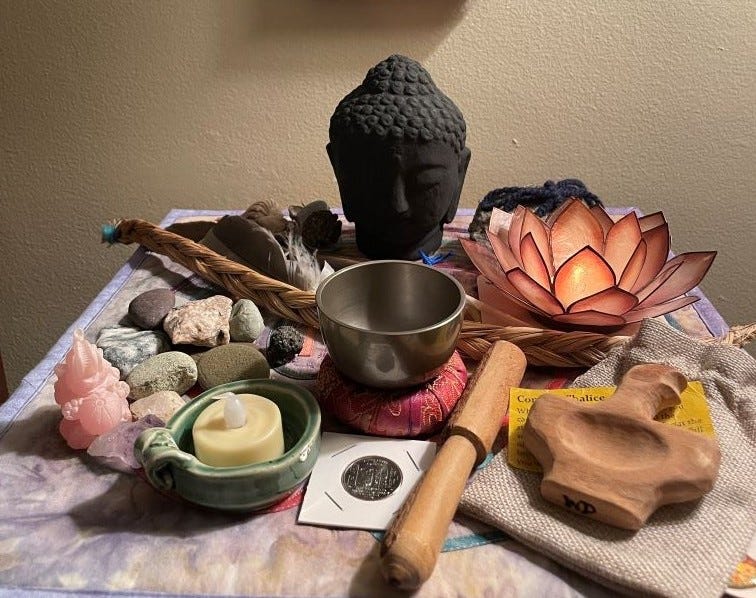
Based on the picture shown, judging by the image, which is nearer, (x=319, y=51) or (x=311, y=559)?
(x=311, y=559)

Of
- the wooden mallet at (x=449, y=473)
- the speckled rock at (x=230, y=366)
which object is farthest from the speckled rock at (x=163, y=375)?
the wooden mallet at (x=449, y=473)

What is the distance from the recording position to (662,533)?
1.39 ft

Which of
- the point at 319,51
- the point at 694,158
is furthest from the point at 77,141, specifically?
the point at 694,158

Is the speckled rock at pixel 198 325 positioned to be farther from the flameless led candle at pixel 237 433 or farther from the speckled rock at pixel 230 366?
the flameless led candle at pixel 237 433

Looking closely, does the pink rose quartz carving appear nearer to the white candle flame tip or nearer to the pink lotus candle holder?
the white candle flame tip

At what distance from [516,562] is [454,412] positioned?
0.13 meters

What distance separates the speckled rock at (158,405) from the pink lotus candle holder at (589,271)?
0.36 metres

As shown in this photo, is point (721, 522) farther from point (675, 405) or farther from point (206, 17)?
point (206, 17)

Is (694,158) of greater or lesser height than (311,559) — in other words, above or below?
below

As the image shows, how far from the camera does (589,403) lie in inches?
19.9

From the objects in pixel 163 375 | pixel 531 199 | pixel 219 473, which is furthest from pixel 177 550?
pixel 531 199

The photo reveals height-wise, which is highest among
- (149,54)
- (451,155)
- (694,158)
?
(149,54)

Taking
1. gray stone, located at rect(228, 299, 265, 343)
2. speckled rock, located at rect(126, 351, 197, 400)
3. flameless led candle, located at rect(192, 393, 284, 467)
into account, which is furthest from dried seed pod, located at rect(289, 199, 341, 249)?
flameless led candle, located at rect(192, 393, 284, 467)

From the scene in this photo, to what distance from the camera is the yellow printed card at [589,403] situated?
0.49 meters
